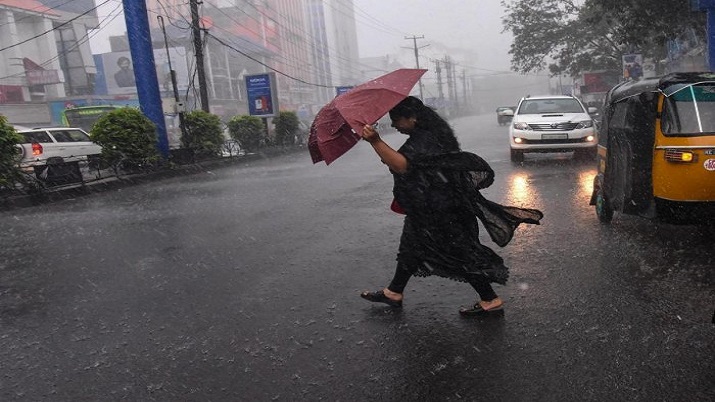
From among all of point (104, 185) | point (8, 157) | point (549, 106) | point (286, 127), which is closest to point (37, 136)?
point (104, 185)

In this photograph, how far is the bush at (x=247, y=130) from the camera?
2369 cm

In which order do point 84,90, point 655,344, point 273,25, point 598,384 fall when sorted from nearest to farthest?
point 598,384, point 655,344, point 84,90, point 273,25

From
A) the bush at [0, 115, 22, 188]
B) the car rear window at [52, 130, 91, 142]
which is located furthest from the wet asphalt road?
the car rear window at [52, 130, 91, 142]

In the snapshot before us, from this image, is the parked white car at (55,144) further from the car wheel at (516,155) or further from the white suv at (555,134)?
the white suv at (555,134)

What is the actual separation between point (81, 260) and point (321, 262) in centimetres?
279

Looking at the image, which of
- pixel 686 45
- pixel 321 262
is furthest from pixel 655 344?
pixel 686 45

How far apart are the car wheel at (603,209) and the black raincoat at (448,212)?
9.25 ft

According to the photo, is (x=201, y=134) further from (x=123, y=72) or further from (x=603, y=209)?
(x=123, y=72)

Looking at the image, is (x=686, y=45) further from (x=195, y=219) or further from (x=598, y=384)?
(x=598, y=384)

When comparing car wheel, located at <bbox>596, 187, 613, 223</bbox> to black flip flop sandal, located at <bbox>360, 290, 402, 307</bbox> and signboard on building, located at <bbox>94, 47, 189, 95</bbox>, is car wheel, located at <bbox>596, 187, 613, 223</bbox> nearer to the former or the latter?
black flip flop sandal, located at <bbox>360, 290, 402, 307</bbox>

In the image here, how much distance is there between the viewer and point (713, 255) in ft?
15.9

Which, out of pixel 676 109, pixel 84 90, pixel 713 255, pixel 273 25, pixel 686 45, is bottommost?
pixel 713 255

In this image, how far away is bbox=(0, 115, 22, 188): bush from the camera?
36.7 feet

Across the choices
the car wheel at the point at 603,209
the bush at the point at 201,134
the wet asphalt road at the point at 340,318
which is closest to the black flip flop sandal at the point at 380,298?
the wet asphalt road at the point at 340,318
